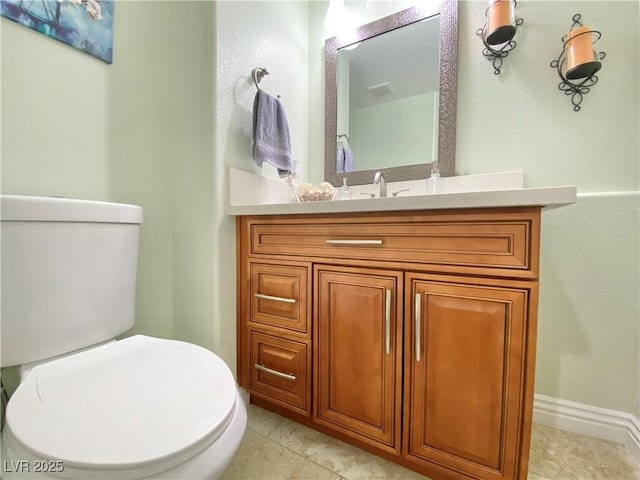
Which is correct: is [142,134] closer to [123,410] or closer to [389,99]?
[123,410]

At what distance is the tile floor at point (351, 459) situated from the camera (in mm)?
827

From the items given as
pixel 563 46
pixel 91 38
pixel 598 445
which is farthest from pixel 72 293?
pixel 563 46

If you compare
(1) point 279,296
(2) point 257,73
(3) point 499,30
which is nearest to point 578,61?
(3) point 499,30

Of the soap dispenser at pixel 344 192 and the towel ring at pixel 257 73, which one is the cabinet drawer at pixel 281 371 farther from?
the towel ring at pixel 257 73

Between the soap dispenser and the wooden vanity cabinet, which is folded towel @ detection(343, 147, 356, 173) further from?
the wooden vanity cabinet

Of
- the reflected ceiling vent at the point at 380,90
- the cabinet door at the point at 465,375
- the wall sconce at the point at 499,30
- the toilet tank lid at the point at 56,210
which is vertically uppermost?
the wall sconce at the point at 499,30

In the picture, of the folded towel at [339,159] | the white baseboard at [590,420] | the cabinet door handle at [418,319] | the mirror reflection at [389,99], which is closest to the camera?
the cabinet door handle at [418,319]

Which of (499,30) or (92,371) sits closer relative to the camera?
(92,371)

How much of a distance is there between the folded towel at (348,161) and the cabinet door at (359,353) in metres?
0.74

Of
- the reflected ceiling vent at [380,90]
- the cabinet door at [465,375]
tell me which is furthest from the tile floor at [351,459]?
the reflected ceiling vent at [380,90]

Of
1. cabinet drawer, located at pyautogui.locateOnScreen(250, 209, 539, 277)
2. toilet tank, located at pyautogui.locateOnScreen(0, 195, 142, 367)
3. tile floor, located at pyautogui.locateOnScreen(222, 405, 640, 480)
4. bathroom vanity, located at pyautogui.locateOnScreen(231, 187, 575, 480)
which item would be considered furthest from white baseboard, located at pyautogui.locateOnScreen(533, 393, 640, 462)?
toilet tank, located at pyautogui.locateOnScreen(0, 195, 142, 367)

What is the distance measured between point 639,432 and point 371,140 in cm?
149

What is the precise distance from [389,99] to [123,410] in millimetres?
1508

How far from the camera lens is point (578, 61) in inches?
37.3
